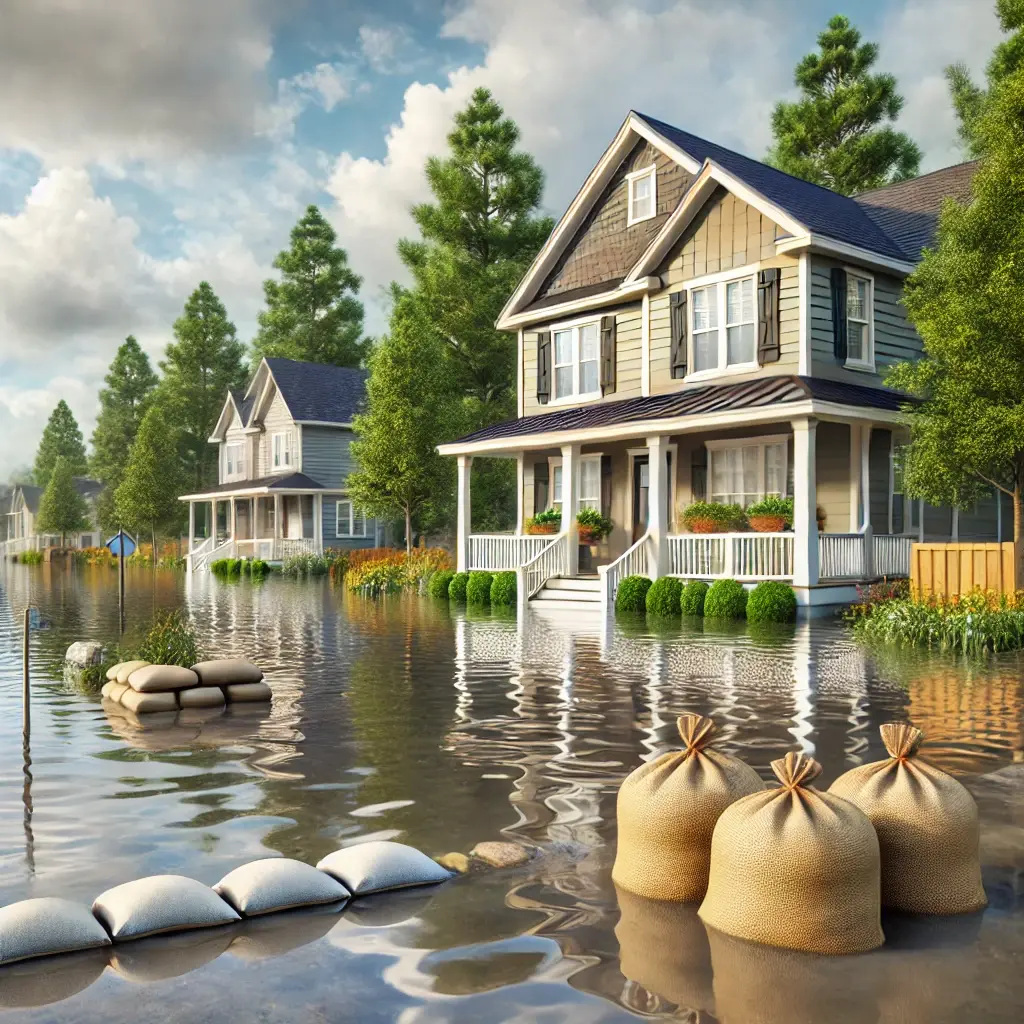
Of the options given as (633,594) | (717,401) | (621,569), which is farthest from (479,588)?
(717,401)

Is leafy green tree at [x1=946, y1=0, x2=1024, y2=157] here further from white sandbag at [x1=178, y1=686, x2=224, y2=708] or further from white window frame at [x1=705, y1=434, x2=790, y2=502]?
white sandbag at [x1=178, y1=686, x2=224, y2=708]

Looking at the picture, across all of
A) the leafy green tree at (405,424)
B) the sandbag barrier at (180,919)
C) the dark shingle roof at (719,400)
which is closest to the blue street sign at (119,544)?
the dark shingle roof at (719,400)

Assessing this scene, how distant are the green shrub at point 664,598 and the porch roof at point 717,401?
3348mm

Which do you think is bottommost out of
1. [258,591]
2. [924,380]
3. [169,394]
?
[258,591]

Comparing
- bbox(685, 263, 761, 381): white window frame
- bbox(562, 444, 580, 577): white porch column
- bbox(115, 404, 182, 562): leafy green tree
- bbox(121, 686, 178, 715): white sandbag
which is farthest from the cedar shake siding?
bbox(115, 404, 182, 562): leafy green tree

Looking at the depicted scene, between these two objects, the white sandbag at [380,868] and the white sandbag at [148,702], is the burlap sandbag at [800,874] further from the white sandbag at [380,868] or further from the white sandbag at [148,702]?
the white sandbag at [148,702]

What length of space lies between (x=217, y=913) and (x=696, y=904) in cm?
218

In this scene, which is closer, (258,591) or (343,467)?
(258,591)

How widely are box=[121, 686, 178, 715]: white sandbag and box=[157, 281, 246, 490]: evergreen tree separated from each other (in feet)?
193

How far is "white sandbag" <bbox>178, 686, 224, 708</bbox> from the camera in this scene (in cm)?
1117

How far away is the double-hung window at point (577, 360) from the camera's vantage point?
28.7 m

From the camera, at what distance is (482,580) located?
1034 inches

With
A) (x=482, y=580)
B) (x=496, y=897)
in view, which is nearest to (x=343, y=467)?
(x=482, y=580)

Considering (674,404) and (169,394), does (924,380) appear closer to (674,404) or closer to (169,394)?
(674,404)
